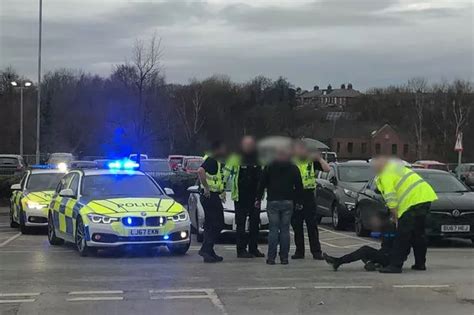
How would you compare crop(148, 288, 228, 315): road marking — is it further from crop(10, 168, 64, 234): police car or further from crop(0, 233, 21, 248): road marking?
crop(10, 168, 64, 234): police car

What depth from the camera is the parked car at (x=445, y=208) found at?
13180 millimetres

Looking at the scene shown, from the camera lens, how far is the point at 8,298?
25.8ft

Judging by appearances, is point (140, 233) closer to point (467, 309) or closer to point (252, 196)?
point (252, 196)

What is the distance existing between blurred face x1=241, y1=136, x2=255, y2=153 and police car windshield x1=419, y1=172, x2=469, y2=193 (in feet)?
16.9

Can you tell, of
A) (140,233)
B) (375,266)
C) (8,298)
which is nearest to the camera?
(8,298)

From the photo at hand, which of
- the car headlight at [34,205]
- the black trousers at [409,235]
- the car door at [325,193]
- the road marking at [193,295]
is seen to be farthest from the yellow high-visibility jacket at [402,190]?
the car headlight at [34,205]

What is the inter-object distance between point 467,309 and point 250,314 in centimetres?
230

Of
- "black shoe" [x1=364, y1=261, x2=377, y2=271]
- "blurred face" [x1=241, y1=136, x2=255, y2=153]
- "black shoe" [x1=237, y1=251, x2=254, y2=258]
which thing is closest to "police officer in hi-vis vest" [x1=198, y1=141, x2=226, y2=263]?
"blurred face" [x1=241, y1=136, x2=255, y2=153]

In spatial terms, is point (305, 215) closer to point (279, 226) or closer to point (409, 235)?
point (279, 226)

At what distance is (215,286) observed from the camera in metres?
8.59

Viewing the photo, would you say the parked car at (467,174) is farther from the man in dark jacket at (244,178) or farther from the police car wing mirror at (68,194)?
the police car wing mirror at (68,194)

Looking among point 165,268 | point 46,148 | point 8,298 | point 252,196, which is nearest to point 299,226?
point 252,196

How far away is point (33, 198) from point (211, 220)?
6.46m

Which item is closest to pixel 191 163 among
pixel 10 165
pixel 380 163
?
pixel 10 165
